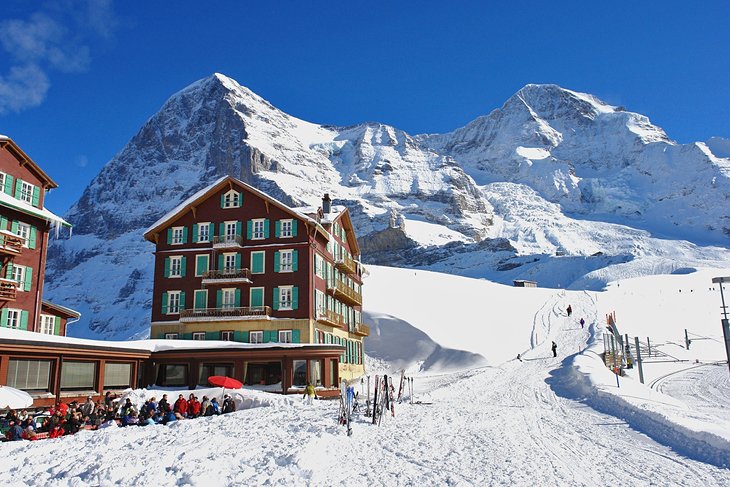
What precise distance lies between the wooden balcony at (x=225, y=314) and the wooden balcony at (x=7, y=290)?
425 inches

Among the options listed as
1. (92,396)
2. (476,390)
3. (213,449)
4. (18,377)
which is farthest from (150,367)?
(213,449)

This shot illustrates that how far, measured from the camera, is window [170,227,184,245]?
44.3 m

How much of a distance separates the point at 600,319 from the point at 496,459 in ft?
178

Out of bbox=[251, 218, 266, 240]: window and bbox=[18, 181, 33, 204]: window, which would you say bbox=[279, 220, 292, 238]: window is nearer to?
bbox=[251, 218, 266, 240]: window

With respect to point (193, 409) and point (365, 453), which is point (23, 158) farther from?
point (365, 453)

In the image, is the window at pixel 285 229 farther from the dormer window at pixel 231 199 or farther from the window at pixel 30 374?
the window at pixel 30 374

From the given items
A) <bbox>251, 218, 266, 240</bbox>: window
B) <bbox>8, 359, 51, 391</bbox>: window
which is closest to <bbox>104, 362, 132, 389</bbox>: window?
<bbox>8, 359, 51, 391</bbox>: window

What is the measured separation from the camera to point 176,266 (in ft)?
143

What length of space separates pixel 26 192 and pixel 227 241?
41.1 feet

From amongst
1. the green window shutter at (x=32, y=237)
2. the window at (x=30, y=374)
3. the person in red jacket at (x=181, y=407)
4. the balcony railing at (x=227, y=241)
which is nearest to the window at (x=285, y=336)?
the balcony railing at (x=227, y=241)

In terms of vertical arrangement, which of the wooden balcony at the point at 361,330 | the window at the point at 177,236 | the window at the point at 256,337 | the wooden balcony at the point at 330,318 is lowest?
the window at the point at 256,337

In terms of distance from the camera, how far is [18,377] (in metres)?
26.1

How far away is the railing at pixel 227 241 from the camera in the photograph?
42.5 metres

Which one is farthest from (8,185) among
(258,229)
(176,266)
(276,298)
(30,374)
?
(276,298)
